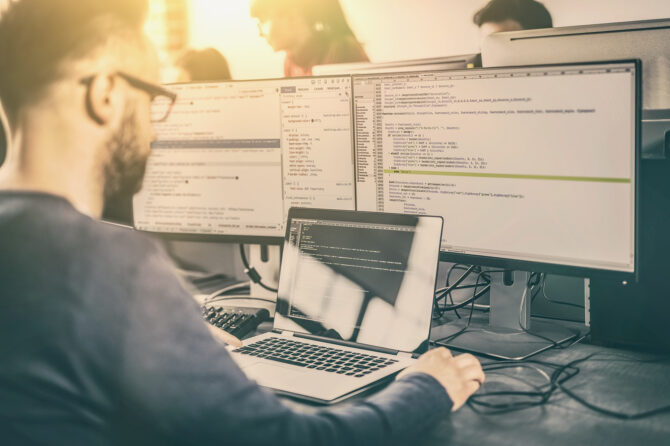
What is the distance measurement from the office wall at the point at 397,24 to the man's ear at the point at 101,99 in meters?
2.32

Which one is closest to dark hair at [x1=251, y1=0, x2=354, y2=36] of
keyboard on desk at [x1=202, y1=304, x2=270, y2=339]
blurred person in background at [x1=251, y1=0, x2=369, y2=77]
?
blurred person in background at [x1=251, y1=0, x2=369, y2=77]

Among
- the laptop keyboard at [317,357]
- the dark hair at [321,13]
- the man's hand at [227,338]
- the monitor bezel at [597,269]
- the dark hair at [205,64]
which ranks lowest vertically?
the laptop keyboard at [317,357]

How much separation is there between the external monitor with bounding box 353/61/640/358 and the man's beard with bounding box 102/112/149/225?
2.01 ft

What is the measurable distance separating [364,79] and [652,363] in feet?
2.37

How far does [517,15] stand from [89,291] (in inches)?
93.7

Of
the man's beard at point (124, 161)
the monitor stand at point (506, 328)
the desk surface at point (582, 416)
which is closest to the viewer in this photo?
the man's beard at point (124, 161)

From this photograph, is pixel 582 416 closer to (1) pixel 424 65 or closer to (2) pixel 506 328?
(2) pixel 506 328

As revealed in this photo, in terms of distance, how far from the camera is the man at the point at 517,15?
261cm

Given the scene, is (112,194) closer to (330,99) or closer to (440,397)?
(440,397)

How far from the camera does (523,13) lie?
8.63 ft

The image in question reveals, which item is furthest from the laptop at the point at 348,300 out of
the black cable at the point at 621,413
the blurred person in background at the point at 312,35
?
the blurred person in background at the point at 312,35

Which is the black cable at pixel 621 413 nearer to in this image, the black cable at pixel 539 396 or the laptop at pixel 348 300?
the black cable at pixel 539 396

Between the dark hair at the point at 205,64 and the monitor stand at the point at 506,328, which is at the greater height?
the dark hair at the point at 205,64

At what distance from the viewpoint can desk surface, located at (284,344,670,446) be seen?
85 cm
